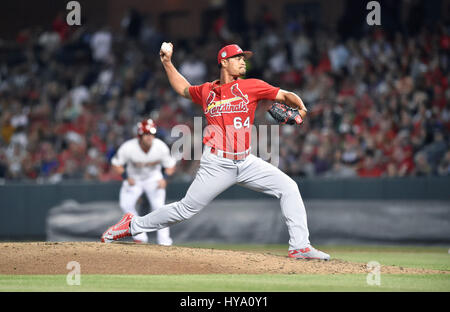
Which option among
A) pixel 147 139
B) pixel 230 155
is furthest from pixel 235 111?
pixel 147 139

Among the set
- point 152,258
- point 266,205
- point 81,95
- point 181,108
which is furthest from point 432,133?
point 81,95

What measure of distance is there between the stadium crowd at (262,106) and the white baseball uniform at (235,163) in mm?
6742

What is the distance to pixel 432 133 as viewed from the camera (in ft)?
48.0

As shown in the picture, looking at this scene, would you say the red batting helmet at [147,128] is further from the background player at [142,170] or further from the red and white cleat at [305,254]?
the red and white cleat at [305,254]

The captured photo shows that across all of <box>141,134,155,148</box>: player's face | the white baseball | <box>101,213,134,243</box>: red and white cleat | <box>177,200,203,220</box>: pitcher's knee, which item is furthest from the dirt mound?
<box>141,134,155,148</box>: player's face

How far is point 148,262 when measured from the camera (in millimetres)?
7883

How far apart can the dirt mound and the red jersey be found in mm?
1239

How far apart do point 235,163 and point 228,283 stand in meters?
1.53

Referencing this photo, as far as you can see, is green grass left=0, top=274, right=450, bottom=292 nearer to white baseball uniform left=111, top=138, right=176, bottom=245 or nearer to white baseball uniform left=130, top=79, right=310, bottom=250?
white baseball uniform left=130, top=79, right=310, bottom=250

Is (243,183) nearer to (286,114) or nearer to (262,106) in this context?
(286,114)

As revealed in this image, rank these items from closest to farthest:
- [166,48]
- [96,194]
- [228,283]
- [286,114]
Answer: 1. [228,283]
2. [286,114]
3. [166,48]
4. [96,194]

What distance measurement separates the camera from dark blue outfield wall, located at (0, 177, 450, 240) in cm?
1429

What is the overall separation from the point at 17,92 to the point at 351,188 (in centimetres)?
1201

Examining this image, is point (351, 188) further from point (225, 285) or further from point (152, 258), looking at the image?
point (225, 285)
